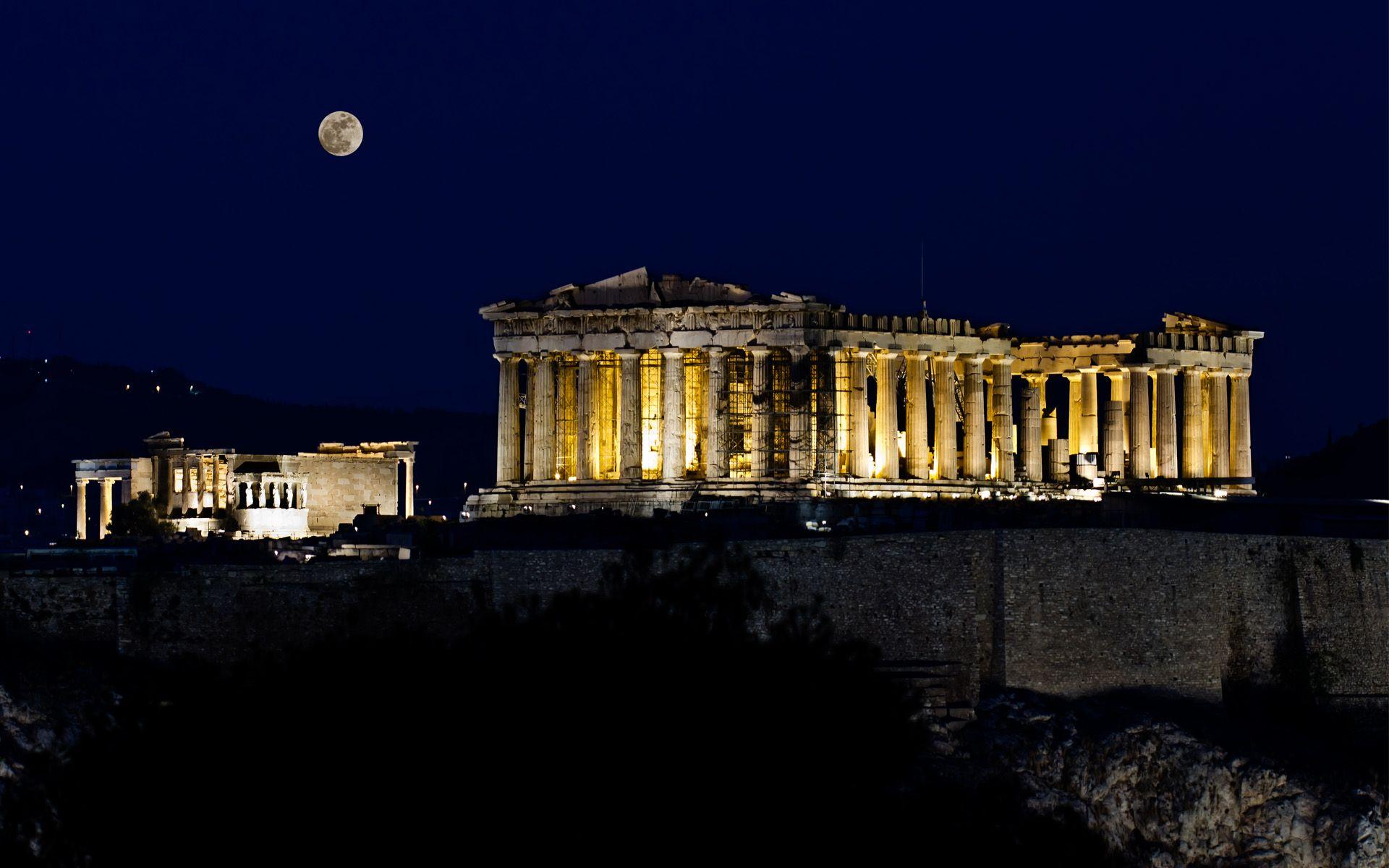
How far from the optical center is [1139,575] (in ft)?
194

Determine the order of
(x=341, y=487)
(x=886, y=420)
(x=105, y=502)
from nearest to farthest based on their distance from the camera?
(x=886, y=420) < (x=341, y=487) < (x=105, y=502)

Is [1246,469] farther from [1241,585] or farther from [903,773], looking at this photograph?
[903,773]

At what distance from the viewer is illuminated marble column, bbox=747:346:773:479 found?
83312 mm

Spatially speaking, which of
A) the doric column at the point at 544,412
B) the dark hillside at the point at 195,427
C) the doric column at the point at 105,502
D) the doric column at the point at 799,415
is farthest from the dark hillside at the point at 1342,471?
the dark hillside at the point at 195,427

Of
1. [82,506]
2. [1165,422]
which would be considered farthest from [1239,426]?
[82,506]

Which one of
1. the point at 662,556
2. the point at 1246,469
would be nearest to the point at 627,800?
the point at 662,556

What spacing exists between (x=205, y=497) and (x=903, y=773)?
51.9 m

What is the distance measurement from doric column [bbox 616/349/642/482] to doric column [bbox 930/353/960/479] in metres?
10.5

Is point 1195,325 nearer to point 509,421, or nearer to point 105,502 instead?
point 509,421

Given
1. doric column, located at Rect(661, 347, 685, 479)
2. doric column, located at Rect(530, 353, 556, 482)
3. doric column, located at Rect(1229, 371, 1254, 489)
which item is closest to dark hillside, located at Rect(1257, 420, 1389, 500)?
doric column, located at Rect(1229, 371, 1254, 489)

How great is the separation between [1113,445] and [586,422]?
19.2m

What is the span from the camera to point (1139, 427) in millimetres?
90438

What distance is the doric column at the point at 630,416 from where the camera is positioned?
3337 inches

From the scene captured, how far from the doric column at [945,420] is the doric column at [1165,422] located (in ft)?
27.3
